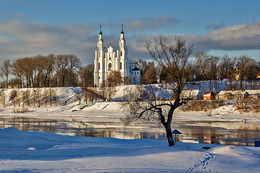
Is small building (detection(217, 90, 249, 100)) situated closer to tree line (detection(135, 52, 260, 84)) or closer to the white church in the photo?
tree line (detection(135, 52, 260, 84))

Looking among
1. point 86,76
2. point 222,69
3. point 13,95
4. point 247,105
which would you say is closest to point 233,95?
point 247,105

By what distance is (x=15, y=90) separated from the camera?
332 ft

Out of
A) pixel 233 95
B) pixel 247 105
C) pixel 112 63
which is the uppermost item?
pixel 112 63

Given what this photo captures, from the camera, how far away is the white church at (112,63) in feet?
380

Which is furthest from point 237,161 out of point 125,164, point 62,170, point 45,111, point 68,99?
point 68,99

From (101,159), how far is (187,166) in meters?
4.42

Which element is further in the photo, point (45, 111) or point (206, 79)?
point (206, 79)

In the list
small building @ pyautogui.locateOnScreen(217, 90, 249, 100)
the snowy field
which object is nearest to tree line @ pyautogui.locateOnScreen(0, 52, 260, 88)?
small building @ pyautogui.locateOnScreen(217, 90, 249, 100)

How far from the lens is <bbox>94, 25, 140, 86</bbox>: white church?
115875 mm

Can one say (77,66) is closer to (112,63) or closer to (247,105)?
(112,63)

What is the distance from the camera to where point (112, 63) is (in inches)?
4638

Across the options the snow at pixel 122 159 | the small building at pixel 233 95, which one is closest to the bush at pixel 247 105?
the small building at pixel 233 95

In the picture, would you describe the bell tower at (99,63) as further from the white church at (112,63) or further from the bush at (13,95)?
the bush at (13,95)

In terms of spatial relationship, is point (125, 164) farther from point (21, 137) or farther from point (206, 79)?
point (206, 79)
